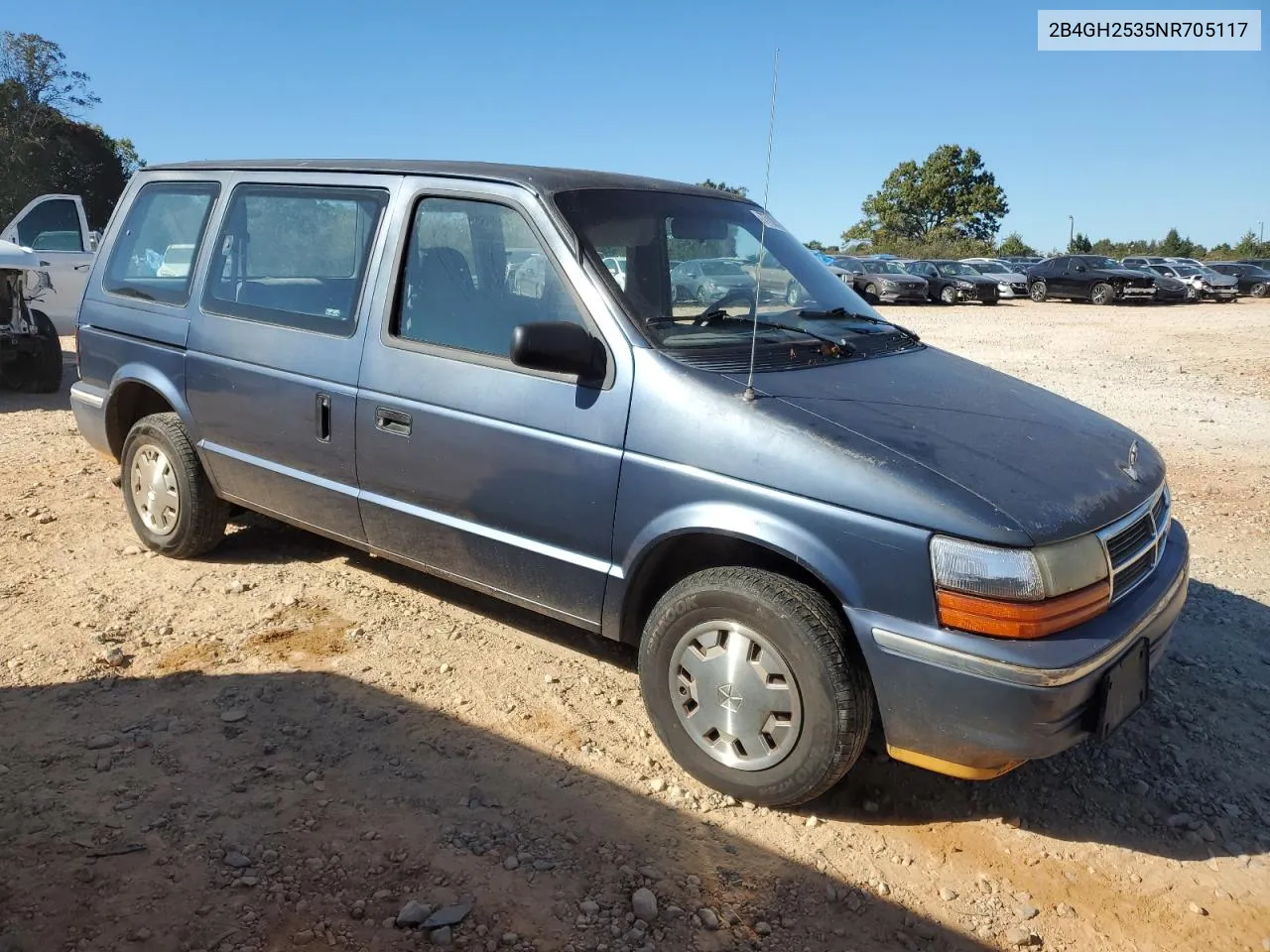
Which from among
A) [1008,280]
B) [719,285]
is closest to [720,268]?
[719,285]

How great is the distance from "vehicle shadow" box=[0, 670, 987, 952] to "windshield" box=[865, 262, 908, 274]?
27.4 metres

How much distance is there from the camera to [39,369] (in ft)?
30.2

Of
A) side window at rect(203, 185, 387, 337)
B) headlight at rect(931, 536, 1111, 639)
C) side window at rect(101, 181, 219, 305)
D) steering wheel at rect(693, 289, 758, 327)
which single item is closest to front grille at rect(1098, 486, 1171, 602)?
headlight at rect(931, 536, 1111, 639)

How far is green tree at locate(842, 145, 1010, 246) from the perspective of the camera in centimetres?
6556

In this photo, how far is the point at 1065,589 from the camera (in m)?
2.54

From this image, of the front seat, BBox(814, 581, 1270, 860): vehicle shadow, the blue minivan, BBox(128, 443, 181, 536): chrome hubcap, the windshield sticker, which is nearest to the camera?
the blue minivan

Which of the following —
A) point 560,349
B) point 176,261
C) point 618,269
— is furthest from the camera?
point 176,261

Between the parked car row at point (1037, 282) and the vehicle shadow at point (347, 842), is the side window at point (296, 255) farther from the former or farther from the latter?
the parked car row at point (1037, 282)

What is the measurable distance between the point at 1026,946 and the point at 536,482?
198 cm

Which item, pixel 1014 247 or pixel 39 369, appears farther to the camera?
pixel 1014 247

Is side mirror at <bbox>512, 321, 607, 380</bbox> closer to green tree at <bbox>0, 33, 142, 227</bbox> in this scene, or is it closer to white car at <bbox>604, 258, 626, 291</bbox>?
white car at <bbox>604, 258, 626, 291</bbox>

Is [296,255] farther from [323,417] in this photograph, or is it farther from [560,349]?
[560,349]

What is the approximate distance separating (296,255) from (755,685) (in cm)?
277

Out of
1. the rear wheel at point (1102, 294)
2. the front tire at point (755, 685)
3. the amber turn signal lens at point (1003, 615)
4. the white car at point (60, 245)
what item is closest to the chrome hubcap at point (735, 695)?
the front tire at point (755, 685)
